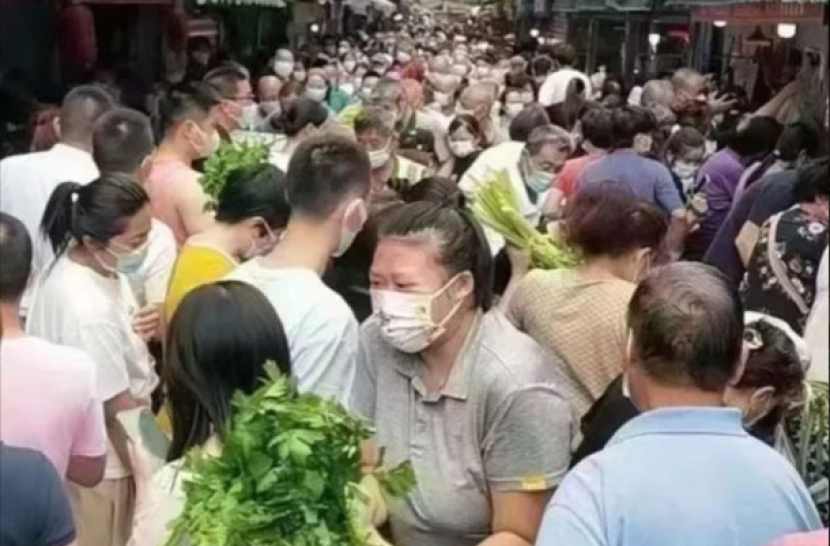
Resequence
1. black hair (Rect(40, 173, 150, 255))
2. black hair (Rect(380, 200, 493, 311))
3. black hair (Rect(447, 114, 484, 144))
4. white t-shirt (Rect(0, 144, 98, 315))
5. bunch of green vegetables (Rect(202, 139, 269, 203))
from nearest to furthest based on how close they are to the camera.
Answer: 1. black hair (Rect(380, 200, 493, 311))
2. black hair (Rect(40, 173, 150, 255))
3. bunch of green vegetables (Rect(202, 139, 269, 203))
4. white t-shirt (Rect(0, 144, 98, 315))
5. black hair (Rect(447, 114, 484, 144))

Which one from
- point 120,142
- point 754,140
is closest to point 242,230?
point 120,142

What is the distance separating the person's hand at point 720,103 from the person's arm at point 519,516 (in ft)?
22.1

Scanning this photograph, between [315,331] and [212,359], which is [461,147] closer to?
[315,331]

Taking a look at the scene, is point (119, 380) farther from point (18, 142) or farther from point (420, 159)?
point (18, 142)

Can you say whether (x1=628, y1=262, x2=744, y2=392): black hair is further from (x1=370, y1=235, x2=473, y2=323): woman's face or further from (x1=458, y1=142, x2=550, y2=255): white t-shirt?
(x1=458, y1=142, x2=550, y2=255): white t-shirt

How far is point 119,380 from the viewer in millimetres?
3672

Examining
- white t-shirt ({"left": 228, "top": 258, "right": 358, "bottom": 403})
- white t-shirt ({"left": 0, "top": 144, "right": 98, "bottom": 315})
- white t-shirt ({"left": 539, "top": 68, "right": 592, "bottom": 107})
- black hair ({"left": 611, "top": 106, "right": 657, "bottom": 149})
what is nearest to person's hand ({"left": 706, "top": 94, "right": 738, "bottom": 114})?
white t-shirt ({"left": 539, "top": 68, "right": 592, "bottom": 107})

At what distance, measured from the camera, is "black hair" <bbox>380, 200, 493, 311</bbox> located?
9.20ft

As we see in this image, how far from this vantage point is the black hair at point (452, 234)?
2805 mm

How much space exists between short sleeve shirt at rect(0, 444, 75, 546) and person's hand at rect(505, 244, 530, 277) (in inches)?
83.2

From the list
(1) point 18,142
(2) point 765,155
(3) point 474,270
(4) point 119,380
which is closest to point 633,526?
(3) point 474,270

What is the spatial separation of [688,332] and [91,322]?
1.83 meters

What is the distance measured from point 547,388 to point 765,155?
4131 mm

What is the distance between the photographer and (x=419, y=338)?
2770mm
